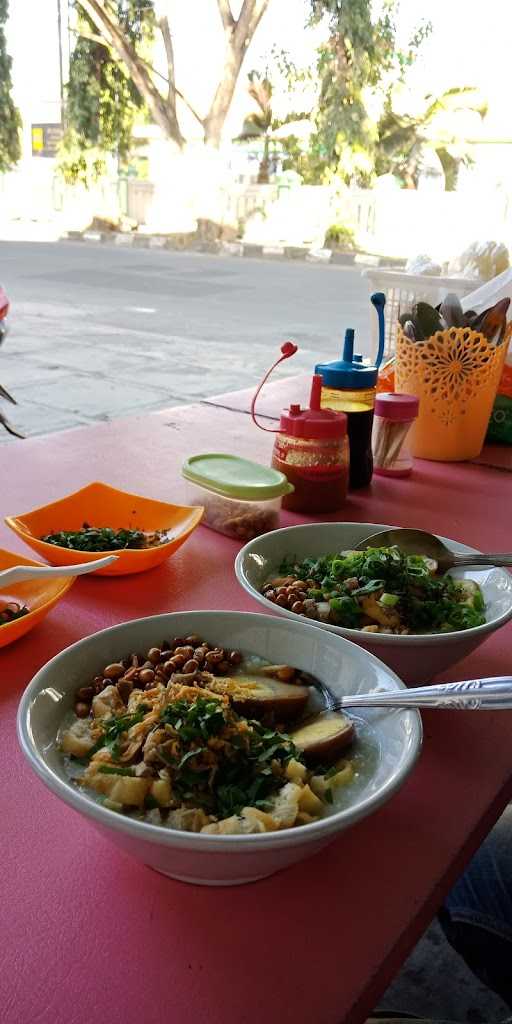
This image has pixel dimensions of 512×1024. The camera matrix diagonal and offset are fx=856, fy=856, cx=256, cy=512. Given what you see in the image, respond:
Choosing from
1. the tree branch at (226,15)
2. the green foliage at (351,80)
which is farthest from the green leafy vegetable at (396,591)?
the tree branch at (226,15)

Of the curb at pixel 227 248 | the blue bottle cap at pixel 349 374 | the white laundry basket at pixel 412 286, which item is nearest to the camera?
the blue bottle cap at pixel 349 374

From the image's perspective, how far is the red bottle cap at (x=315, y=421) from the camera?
1.26 metres

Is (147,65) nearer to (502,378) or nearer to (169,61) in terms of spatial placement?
(169,61)

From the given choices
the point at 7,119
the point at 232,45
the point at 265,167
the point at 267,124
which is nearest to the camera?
the point at 232,45

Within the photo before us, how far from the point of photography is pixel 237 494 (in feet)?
3.81

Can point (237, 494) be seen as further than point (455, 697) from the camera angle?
Yes

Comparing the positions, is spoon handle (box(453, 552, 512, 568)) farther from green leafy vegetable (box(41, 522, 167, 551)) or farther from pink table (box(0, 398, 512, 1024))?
green leafy vegetable (box(41, 522, 167, 551))

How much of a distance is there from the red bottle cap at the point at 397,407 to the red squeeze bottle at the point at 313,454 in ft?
0.69

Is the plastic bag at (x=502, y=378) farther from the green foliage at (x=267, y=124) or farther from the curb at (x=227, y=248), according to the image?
the green foliage at (x=267, y=124)

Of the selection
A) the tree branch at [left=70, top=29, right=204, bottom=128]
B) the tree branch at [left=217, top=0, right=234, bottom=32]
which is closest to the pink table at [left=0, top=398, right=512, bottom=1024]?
the tree branch at [left=217, top=0, right=234, bottom=32]

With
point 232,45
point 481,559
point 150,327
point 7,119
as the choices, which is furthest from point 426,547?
point 7,119

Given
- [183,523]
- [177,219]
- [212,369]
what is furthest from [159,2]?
[183,523]

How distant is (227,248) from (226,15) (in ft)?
12.4

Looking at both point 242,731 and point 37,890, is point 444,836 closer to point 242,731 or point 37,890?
point 242,731
